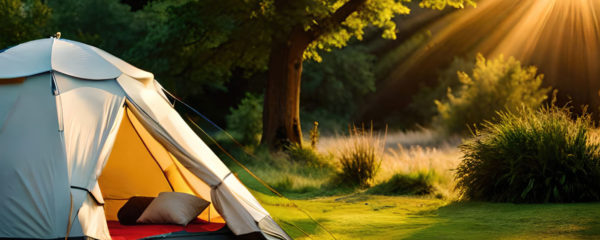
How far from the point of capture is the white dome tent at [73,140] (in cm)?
524

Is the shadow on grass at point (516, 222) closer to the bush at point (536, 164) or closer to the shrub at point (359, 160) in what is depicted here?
the bush at point (536, 164)

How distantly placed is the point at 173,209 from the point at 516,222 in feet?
11.6

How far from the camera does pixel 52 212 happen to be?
5207mm

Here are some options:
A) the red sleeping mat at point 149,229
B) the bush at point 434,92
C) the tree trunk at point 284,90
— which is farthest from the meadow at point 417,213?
the bush at point 434,92

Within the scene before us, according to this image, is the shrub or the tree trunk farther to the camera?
the tree trunk

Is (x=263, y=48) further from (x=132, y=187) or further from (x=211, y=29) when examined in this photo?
(x=132, y=187)

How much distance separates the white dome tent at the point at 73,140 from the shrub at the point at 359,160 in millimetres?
4915

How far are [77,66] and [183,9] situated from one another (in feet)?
30.1

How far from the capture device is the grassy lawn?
642 cm

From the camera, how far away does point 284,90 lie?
14742 millimetres

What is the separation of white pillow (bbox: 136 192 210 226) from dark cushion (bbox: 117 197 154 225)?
17 cm

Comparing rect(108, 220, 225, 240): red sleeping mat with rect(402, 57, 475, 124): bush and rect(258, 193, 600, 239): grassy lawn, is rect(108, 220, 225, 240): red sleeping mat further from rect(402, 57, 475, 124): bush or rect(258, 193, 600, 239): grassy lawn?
rect(402, 57, 475, 124): bush

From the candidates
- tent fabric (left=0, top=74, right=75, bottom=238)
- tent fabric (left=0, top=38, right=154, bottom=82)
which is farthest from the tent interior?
tent fabric (left=0, top=74, right=75, bottom=238)

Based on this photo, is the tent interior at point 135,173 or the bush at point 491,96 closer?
the tent interior at point 135,173
